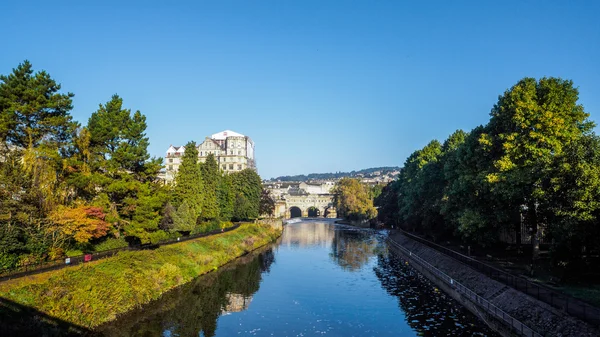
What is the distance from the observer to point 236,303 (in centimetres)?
3969

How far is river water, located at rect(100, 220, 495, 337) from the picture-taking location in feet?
105

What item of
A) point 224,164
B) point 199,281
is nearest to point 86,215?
point 199,281

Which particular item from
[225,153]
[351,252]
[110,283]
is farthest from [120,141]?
[225,153]

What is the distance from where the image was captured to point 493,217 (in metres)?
43.2

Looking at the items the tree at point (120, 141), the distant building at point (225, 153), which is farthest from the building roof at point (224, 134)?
the tree at point (120, 141)

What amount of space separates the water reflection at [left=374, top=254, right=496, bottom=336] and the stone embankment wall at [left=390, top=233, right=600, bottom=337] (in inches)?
45.6

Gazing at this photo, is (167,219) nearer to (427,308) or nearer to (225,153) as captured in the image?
(427,308)

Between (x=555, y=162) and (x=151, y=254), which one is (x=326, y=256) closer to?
(x=151, y=254)

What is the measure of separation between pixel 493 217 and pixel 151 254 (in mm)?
34444

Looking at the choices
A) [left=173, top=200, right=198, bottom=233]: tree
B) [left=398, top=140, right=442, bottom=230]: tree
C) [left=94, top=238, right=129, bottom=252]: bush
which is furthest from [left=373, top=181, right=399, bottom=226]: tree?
[left=94, top=238, right=129, bottom=252]: bush

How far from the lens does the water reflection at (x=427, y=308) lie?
32.1 meters

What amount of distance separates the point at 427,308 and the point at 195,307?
2017 centimetres

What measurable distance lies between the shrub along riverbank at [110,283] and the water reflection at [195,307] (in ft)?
3.62

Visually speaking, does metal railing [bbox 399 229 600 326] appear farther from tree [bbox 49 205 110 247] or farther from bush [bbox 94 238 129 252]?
bush [bbox 94 238 129 252]
